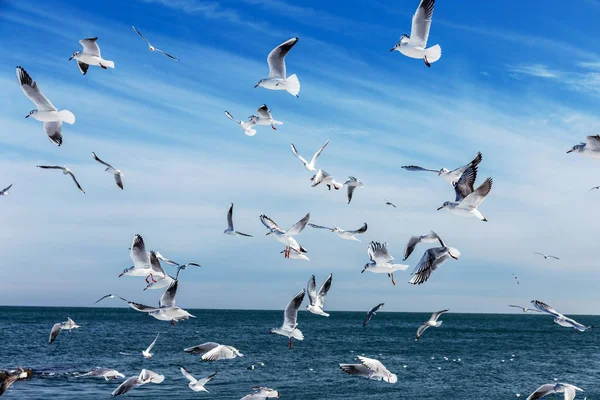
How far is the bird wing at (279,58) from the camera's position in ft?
49.8

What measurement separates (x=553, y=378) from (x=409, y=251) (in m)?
28.4

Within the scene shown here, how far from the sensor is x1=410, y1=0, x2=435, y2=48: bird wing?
43.4 ft

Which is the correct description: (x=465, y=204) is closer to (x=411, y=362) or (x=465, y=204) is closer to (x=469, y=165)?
(x=469, y=165)

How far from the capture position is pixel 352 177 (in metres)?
18.7

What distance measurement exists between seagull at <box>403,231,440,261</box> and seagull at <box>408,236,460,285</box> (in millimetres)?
778

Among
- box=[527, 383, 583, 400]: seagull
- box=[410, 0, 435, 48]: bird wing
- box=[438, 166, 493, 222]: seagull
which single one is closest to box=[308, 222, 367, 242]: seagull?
box=[438, 166, 493, 222]: seagull

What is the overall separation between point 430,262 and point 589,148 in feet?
13.1

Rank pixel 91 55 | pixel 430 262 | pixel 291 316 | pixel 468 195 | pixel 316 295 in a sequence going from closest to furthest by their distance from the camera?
pixel 468 195 → pixel 430 262 → pixel 291 316 → pixel 91 55 → pixel 316 295

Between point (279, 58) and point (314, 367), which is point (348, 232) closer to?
point (279, 58)

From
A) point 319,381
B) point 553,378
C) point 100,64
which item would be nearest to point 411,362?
point 553,378

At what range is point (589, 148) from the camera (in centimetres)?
1352

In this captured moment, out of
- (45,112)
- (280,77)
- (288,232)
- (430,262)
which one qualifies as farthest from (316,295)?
(45,112)

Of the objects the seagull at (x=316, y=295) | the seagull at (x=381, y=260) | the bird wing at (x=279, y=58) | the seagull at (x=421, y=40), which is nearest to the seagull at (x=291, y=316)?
the seagull at (x=316, y=295)

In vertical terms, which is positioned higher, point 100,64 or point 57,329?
point 100,64
